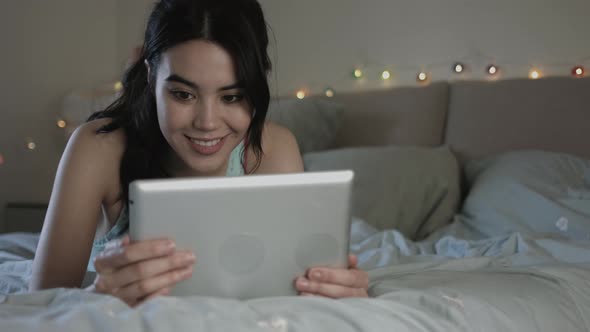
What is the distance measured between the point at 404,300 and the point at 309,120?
5.85 feet

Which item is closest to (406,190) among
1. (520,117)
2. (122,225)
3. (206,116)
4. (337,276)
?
(520,117)

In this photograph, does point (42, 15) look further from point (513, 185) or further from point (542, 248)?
point (542, 248)

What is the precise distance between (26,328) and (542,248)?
55.0 inches

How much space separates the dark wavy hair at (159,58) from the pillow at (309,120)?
4.06 feet

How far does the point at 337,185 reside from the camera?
1064 millimetres

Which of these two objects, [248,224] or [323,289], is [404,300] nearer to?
[323,289]

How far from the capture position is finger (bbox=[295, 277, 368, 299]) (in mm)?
1098

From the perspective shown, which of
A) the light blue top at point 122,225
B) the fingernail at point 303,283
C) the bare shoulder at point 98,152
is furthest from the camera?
the light blue top at point 122,225

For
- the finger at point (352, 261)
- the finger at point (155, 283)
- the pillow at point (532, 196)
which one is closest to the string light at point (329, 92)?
the pillow at point (532, 196)

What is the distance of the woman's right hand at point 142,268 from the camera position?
98cm

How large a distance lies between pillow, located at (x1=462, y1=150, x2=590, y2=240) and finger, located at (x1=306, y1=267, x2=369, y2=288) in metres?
1.17

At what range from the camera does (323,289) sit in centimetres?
111

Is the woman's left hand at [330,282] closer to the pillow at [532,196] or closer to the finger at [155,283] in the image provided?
the finger at [155,283]

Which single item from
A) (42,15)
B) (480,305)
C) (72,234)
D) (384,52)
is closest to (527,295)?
(480,305)
